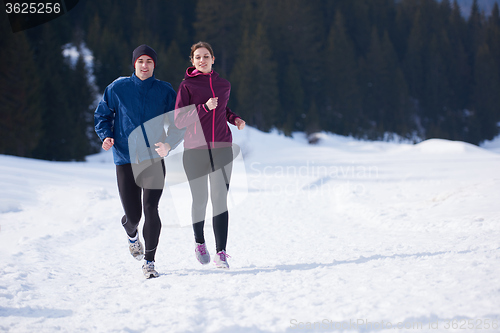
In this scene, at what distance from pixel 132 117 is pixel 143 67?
1.29 ft

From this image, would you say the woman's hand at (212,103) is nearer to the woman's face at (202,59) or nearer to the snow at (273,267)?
the woman's face at (202,59)

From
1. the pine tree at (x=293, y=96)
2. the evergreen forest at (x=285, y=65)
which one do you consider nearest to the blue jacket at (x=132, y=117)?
the evergreen forest at (x=285, y=65)

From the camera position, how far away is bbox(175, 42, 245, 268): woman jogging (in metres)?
3.12

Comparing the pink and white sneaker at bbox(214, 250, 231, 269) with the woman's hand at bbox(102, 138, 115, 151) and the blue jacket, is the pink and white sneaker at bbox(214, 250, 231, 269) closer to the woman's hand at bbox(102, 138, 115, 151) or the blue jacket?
the blue jacket

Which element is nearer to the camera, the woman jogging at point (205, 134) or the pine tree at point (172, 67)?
the woman jogging at point (205, 134)

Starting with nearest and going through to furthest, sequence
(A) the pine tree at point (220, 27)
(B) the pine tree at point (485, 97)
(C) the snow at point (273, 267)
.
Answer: (C) the snow at point (273, 267)
(A) the pine tree at point (220, 27)
(B) the pine tree at point (485, 97)

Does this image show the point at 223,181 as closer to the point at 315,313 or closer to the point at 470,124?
the point at 315,313

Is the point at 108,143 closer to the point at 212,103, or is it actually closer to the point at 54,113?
the point at 212,103

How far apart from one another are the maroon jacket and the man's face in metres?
0.27

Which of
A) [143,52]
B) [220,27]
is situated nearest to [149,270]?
[143,52]

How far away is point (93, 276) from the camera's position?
3.40 metres

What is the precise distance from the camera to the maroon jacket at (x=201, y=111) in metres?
3.09

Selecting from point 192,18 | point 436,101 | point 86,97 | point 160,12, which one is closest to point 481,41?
point 436,101

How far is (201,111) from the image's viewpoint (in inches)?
123
